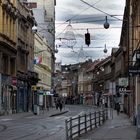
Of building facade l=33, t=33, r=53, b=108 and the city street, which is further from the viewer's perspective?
building facade l=33, t=33, r=53, b=108

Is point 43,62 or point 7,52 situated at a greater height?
point 43,62

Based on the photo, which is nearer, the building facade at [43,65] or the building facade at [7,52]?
the building facade at [7,52]

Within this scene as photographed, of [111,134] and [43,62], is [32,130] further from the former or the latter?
[43,62]

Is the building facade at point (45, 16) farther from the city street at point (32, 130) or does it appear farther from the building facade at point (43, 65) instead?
the city street at point (32, 130)

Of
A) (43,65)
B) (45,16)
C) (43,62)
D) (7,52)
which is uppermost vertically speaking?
(45,16)

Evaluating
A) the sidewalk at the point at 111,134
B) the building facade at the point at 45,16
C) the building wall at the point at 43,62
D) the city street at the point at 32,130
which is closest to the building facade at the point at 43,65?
the building wall at the point at 43,62

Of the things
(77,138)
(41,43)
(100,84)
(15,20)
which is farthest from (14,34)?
(100,84)

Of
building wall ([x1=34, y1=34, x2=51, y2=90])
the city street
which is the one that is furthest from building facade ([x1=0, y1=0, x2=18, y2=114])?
building wall ([x1=34, y1=34, x2=51, y2=90])

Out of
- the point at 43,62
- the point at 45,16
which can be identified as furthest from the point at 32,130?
the point at 45,16

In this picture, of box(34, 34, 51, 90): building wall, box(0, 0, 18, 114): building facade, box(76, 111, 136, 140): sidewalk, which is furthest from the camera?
box(34, 34, 51, 90): building wall

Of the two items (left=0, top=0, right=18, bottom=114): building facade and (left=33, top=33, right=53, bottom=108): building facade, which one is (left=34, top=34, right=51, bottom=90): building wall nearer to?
(left=33, top=33, right=53, bottom=108): building facade

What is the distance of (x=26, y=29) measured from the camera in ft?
281

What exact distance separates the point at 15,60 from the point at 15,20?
17.1ft

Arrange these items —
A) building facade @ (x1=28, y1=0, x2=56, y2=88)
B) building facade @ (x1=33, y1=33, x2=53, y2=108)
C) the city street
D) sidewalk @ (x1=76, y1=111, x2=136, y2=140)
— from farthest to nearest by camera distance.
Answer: building facade @ (x1=28, y1=0, x2=56, y2=88), building facade @ (x1=33, y1=33, x2=53, y2=108), the city street, sidewalk @ (x1=76, y1=111, x2=136, y2=140)
